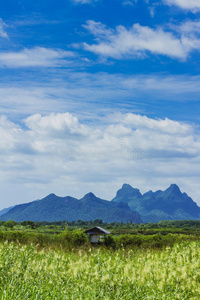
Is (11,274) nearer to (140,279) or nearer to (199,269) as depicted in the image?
(140,279)

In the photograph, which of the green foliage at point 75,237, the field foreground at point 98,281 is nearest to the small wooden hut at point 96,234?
the green foliage at point 75,237

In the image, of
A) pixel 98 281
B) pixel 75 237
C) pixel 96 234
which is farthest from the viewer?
pixel 96 234

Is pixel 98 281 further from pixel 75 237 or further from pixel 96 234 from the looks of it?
pixel 96 234

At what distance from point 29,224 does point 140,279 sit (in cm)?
5607

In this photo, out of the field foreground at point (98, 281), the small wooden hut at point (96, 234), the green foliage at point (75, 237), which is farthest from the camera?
the small wooden hut at point (96, 234)

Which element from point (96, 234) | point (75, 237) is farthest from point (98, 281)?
point (96, 234)

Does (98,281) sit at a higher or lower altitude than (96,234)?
lower

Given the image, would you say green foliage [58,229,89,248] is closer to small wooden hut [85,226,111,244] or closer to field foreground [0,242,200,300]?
small wooden hut [85,226,111,244]

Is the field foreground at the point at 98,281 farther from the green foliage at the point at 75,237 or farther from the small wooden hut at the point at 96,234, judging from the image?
the small wooden hut at the point at 96,234

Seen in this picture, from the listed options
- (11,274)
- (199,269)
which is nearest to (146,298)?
(199,269)

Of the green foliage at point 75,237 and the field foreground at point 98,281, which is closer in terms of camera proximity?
the field foreground at point 98,281

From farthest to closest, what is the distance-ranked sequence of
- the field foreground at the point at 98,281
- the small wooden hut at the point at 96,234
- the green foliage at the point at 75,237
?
→ the small wooden hut at the point at 96,234
the green foliage at the point at 75,237
the field foreground at the point at 98,281

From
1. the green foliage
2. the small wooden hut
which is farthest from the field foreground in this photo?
the small wooden hut

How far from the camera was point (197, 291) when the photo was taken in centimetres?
819
